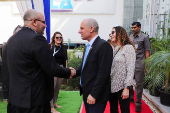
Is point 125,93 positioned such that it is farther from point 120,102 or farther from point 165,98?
point 165,98

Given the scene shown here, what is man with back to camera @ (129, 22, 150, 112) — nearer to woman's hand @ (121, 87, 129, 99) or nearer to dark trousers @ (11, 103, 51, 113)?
woman's hand @ (121, 87, 129, 99)

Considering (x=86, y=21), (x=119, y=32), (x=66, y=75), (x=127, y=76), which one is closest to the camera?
(x=86, y=21)

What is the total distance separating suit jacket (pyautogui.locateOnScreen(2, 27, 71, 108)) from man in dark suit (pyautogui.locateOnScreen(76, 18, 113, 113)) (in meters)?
0.45

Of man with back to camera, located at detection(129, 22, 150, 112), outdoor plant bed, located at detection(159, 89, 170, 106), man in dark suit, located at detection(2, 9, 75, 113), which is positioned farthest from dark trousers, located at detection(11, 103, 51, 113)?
outdoor plant bed, located at detection(159, 89, 170, 106)

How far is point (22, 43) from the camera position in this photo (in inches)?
68.9

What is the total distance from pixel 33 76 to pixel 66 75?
52cm

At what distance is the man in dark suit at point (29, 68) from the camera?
1744 mm

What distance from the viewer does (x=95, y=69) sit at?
6.45ft

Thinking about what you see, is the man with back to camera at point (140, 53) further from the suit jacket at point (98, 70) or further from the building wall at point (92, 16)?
the building wall at point (92, 16)

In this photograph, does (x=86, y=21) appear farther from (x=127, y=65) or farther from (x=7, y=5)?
(x=7, y=5)

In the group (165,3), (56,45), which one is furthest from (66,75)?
(165,3)

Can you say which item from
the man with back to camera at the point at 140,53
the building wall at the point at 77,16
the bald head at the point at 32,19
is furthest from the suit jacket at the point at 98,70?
the building wall at the point at 77,16

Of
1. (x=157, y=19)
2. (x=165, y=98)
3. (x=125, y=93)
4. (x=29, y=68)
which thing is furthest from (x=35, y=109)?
(x=157, y=19)

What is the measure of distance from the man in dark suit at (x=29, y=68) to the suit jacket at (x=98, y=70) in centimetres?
42
